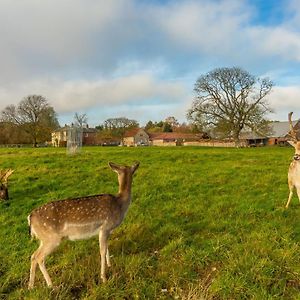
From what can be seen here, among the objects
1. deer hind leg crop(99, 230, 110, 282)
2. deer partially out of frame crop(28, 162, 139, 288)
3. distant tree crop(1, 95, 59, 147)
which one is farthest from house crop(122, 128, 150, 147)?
deer hind leg crop(99, 230, 110, 282)

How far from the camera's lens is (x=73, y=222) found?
591cm

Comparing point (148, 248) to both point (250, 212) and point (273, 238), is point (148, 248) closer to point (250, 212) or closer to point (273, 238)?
point (273, 238)

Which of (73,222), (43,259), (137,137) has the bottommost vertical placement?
(43,259)

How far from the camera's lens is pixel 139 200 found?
1041 cm

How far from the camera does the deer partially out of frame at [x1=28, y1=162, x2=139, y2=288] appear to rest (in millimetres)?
5758

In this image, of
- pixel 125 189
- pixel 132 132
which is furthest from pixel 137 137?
pixel 125 189

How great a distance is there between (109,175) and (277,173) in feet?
24.2

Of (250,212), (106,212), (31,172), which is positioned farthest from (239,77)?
(106,212)

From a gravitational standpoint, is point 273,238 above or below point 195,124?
below

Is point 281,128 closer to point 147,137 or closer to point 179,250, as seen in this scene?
point 147,137

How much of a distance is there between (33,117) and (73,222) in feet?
225

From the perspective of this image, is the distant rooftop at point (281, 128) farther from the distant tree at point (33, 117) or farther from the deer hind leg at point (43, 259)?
the deer hind leg at point (43, 259)

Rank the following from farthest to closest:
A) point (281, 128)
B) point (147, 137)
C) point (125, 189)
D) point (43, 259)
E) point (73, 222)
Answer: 1. point (147, 137)
2. point (281, 128)
3. point (125, 189)
4. point (73, 222)
5. point (43, 259)

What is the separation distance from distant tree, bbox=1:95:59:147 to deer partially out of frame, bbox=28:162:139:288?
6736 cm
